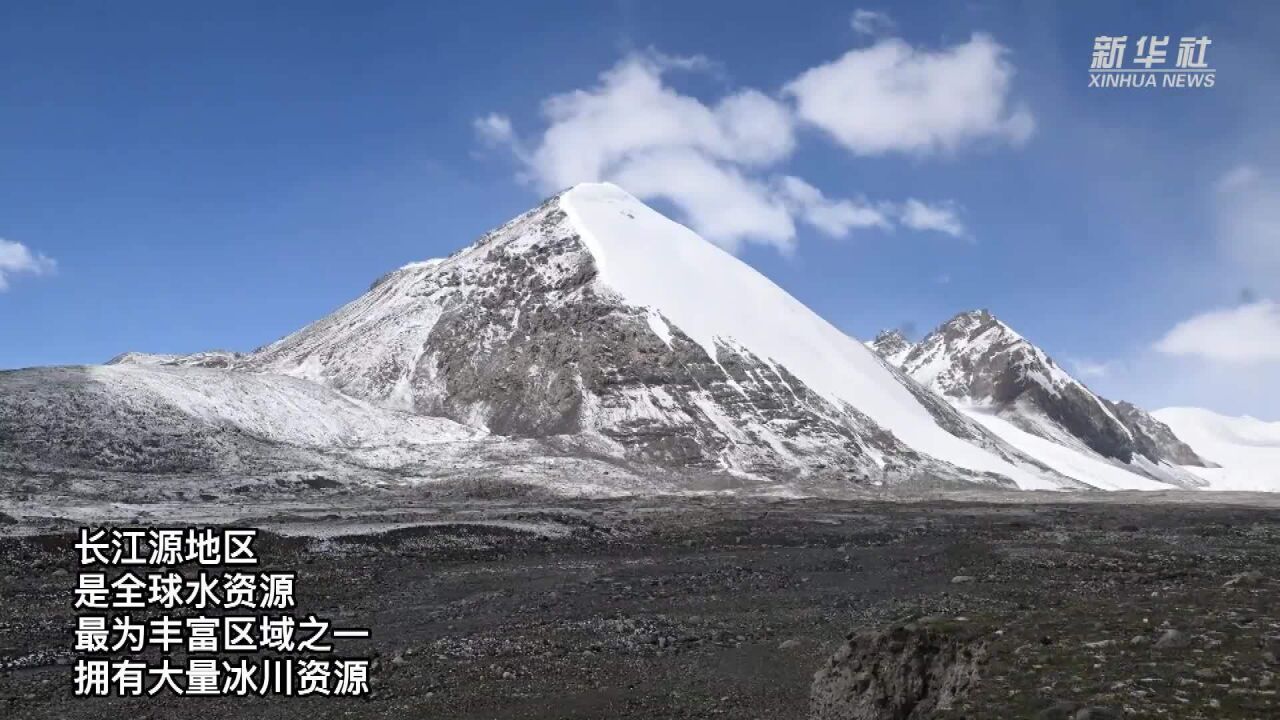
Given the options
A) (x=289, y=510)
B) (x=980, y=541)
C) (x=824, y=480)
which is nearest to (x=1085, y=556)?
(x=980, y=541)

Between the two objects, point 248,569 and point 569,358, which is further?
point 569,358

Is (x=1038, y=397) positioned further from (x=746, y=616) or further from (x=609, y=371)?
(x=746, y=616)

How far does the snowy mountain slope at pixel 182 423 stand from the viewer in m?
62.8

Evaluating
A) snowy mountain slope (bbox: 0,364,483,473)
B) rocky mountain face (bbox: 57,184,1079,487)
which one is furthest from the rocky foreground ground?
rocky mountain face (bbox: 57,184,1079,487)

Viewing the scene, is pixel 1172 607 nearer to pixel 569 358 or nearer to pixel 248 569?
pixel 248 569

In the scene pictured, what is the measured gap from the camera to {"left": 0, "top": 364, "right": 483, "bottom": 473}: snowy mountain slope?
62.8m

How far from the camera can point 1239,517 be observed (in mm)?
55125

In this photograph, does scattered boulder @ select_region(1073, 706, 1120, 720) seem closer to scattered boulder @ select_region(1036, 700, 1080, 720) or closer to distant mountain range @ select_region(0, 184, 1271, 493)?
scattered boulder @ select_region(1036, 700, 1080, 720)

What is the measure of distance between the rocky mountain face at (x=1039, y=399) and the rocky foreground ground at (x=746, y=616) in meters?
120

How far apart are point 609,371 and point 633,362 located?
2.82 meters

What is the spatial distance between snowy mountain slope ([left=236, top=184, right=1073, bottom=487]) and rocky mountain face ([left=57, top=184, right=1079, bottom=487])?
0.78 feet

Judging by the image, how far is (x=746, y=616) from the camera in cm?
2359

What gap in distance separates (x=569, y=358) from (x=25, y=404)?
49.0 metres

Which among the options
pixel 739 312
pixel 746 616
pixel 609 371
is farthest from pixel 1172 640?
pixel 739 312
